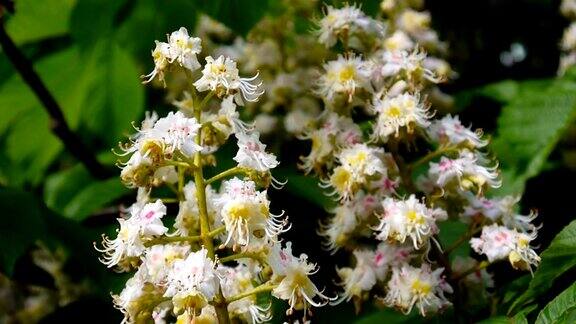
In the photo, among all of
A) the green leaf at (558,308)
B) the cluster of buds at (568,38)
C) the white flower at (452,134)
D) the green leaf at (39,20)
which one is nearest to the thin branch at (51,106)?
the green leaf at (39,20)

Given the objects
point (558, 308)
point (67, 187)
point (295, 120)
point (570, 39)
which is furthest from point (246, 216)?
point (570, 39)

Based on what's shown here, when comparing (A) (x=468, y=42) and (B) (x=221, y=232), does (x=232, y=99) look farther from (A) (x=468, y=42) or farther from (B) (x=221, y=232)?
(A) (x=468, y=42)

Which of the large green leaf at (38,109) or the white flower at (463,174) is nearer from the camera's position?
the white flower at (463,174)

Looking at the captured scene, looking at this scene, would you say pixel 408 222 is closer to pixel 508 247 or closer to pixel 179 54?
pixel 508 247

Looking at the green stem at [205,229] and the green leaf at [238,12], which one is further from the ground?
the green stem at [205,229]

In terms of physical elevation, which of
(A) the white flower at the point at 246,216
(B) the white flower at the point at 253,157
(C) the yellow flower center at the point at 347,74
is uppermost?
(B) the white flower at the point at 253,157

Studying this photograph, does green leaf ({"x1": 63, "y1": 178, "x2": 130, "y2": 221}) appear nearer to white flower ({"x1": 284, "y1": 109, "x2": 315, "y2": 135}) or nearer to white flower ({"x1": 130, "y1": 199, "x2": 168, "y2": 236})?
white flower ({"x1": 284, "y1": 109, "x2": 315, "y2": 135})

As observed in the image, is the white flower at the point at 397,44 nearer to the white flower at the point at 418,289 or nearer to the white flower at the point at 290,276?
the white flower at the point at 418,289
